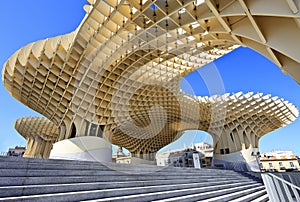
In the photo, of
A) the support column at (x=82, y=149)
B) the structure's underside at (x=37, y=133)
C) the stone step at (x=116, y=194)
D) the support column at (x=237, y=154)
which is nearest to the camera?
the stone step at (x=116, y=194)

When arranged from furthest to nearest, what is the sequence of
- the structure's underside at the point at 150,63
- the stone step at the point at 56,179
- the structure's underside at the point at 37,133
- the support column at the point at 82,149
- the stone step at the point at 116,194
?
the structure's underside at the point at 37,133
the support column at the point at 82,149
the structure's underside at the point at 150,63
the stone step at the point at 56,179
the stone step at the point at 116,194

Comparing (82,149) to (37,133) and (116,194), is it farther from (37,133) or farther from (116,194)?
(37,133)

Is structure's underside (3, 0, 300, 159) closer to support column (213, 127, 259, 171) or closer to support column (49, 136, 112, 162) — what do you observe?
support column (213, 127, 259, 171)

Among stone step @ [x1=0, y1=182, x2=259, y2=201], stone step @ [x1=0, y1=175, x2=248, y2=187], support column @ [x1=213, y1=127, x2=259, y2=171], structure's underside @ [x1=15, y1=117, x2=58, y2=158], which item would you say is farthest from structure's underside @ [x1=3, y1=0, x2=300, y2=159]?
structure's underside @ [x1=15, y1=117, x2=58, y2=158]

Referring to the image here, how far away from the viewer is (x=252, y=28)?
6770mm

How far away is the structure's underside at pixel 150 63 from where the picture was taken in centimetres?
690

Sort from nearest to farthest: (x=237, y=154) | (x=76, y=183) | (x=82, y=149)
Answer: (x=76, y=183)
(x=82, y=149)
(x=237, y=154)

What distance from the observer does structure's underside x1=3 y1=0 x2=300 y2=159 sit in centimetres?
690

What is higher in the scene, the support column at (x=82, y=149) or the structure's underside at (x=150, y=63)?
the structure's underside at (x=150, y=63)

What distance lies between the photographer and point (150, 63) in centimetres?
1648

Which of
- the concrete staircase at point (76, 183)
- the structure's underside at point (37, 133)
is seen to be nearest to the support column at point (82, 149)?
the concrete staircase at point (76, 183)

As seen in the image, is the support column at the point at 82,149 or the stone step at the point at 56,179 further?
the support column at the point at 82,149

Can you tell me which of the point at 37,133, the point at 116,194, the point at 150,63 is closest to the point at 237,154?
the point at 150,63

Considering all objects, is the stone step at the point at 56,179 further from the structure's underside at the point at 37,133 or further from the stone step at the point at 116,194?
the structure's underside at the point at 37,133
